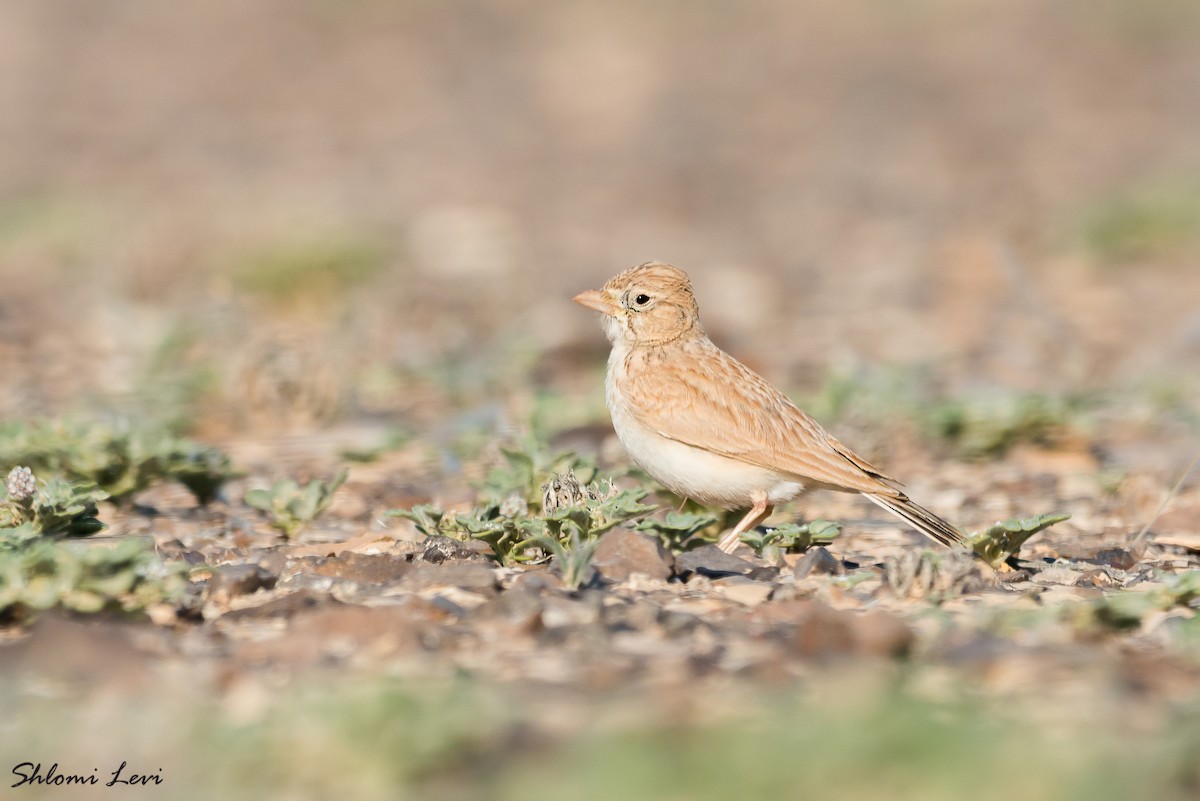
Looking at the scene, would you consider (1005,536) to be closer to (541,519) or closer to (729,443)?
(729,443)

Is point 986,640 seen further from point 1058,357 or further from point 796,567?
point 1058,357

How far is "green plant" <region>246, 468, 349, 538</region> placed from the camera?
555 centimetres

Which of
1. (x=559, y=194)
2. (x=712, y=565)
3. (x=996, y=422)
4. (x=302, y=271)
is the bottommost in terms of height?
(x=712, y=565)

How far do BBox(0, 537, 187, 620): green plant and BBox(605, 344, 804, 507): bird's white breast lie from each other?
1.86 meters

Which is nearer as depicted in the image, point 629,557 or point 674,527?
point 629,557

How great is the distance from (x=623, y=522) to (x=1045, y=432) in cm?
306

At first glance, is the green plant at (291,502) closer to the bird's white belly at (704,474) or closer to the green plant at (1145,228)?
the bird's white belly at (704,474)

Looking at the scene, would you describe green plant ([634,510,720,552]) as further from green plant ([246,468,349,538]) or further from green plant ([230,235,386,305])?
green plant ([230,235,386,305])

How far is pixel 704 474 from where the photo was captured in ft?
18.0

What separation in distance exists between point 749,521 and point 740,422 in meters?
0.40

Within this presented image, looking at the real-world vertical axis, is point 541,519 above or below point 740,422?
below
